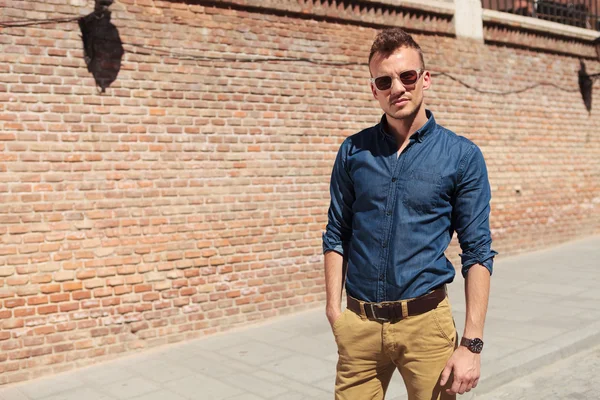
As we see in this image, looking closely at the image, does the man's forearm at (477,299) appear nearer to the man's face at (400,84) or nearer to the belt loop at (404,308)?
the belt loop at (404,308)

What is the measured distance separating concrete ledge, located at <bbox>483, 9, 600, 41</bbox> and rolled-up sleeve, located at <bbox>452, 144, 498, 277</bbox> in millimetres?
8377

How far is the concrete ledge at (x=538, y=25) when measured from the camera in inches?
405

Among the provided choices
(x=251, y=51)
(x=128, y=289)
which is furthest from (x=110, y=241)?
(x=251, y=51)

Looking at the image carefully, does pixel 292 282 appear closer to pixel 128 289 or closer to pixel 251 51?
pixel 128 289

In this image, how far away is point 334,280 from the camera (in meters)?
2.71

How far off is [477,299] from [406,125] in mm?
721

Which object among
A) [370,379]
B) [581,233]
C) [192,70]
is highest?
[192,70]

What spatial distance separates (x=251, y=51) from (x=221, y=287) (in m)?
2.53

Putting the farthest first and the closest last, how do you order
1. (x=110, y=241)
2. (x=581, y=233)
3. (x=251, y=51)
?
(x=581, y=233) < (x=251, y=51) < (x=110, y=241)

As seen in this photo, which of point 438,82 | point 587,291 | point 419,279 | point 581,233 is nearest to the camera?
point 419,279

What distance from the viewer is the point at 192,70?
6.67 meters

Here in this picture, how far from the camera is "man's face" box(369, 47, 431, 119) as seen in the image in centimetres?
251

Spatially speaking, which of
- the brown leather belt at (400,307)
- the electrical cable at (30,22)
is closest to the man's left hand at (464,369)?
the brown leather belt at (400,307)

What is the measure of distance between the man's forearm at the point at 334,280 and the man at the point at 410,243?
33mm
